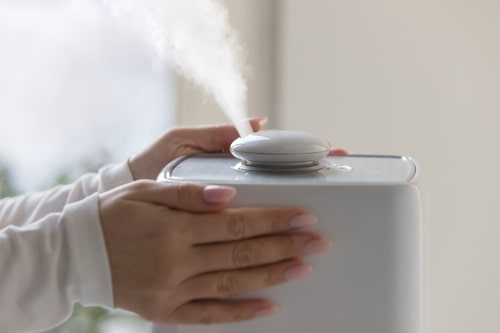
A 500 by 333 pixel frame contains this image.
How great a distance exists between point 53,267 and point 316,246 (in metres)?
0.23

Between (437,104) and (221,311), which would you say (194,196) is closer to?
(221,311)

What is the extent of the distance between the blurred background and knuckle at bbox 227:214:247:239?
756 millimetres

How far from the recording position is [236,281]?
646 millimetres

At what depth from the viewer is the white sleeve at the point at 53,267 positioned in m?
0.65

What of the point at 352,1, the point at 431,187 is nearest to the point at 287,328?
the point at 431,187

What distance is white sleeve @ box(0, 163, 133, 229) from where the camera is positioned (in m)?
0.96

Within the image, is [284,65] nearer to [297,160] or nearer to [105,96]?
[105,96]

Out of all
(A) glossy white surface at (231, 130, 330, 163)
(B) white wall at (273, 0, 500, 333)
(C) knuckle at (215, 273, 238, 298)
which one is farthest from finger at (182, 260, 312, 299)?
(B) white wall at (273, 0, 500, 333)

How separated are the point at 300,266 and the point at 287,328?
61mm

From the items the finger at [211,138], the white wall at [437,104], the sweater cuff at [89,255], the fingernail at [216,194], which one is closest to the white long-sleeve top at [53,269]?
the sweater cuff at [89,255]

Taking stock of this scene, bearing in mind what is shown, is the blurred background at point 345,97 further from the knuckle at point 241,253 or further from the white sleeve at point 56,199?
the knuckle at point 241,253

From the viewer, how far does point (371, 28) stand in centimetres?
136

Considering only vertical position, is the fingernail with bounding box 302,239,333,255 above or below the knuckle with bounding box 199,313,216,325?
above

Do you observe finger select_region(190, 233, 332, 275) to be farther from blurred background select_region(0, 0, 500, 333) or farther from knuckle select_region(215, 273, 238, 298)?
blurred background select_region(0, 0, 500, 333)
